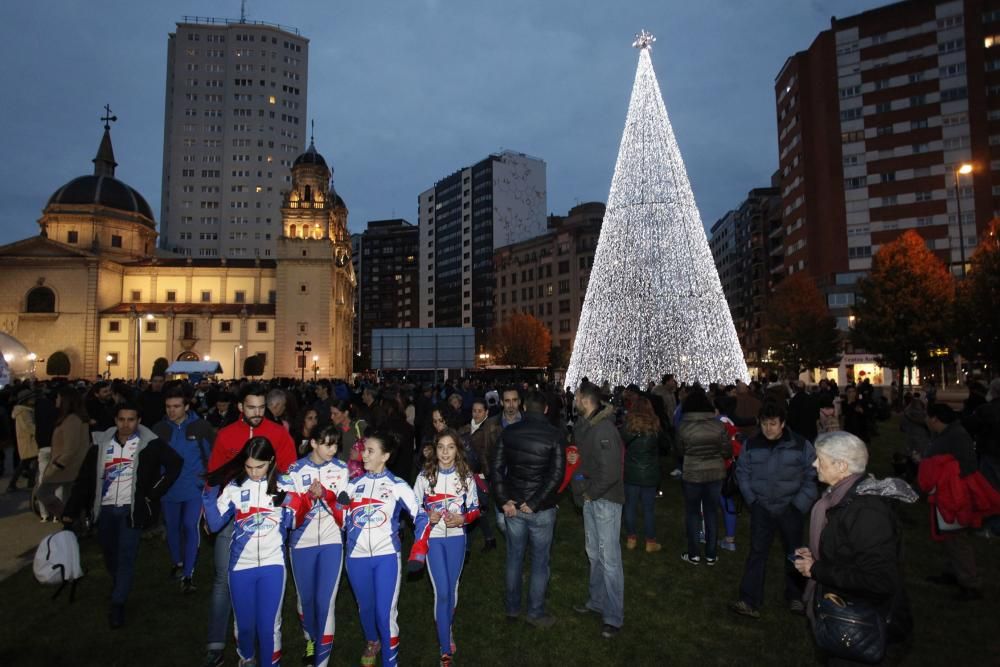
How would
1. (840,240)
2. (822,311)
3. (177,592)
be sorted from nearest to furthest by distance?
1. (177,592)
2. (822,311)
3. (840,240)

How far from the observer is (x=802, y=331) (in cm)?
4806

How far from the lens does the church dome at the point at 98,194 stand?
2837 inches

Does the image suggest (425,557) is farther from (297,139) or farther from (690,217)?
(297,139)

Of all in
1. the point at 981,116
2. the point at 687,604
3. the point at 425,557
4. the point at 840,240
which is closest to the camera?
the point at 425,557

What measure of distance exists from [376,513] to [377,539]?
19 centimetres

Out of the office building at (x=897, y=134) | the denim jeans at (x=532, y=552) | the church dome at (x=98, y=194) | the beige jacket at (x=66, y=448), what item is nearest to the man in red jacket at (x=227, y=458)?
the denim jeans at (x=532, y=552)

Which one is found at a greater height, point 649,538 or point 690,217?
point 690,217

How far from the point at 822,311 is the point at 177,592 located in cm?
5342

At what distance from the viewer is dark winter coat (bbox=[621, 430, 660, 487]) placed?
789 centimetres

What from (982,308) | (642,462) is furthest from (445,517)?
(982,308)

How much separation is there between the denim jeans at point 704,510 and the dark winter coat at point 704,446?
0.14 metres

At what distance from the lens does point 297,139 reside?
108500 mm

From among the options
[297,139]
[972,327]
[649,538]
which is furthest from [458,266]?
[649,538]

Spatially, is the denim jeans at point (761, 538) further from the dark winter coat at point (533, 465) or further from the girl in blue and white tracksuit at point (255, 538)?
the girl in blue and white tracksuit at point (255, 538)
